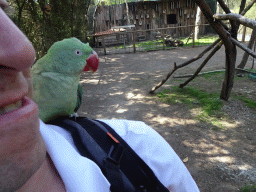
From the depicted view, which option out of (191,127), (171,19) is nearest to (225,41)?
(191,127)

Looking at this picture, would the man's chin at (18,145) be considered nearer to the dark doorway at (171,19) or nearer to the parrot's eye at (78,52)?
the parrot's eye at (78,52)

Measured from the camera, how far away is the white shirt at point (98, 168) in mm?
562

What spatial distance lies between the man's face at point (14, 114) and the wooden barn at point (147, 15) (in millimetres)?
17130

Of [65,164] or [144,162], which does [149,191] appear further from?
[65,164]

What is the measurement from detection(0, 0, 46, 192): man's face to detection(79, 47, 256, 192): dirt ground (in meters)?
2.41

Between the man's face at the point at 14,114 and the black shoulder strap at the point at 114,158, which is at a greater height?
the man's face at the point at 14,114

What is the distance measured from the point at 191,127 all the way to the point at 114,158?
3.11 m

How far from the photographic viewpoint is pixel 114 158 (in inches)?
27.0

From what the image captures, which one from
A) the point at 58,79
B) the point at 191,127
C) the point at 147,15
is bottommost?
the point at 191,127

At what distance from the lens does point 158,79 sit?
639cm

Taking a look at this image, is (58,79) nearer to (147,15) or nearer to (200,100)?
(200,100)

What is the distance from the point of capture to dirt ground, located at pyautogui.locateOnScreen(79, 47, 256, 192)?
2.46m

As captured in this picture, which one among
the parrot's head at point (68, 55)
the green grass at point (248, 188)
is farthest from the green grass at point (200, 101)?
the parrot's head at point (68, 55)

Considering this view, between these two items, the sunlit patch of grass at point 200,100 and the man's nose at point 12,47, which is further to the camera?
the sunlit patch of grass at point 200,100
